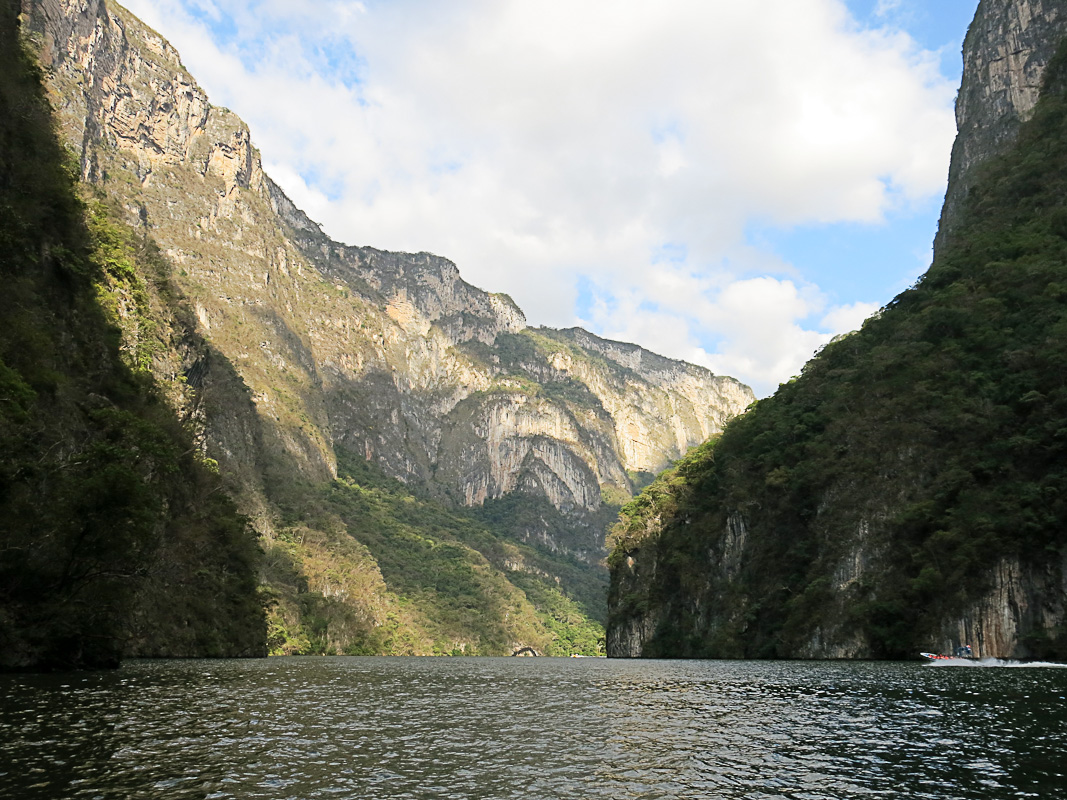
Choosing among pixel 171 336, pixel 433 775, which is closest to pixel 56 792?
pixel 433 775

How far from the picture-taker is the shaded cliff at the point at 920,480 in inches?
2429

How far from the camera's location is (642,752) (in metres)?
21.7

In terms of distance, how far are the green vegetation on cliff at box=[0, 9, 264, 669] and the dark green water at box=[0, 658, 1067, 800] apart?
4.19m

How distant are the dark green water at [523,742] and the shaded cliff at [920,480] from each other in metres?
26.3

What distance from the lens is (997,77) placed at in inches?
5399

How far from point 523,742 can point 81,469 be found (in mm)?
26699

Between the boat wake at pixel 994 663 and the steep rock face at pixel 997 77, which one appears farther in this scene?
the steep rock face at pixel 997 77

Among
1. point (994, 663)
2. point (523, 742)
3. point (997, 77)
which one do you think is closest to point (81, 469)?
point (523, 742)

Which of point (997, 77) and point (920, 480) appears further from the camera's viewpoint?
point (997, 77)

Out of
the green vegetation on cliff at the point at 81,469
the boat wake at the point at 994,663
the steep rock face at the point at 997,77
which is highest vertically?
the steep rock face at the point at 997,77

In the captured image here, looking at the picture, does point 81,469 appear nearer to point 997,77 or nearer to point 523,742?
point 523,742

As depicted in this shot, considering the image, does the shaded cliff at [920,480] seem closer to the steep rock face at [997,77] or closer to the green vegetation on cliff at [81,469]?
the steep rock face at [997,77]

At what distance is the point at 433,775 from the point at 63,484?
88.5ft

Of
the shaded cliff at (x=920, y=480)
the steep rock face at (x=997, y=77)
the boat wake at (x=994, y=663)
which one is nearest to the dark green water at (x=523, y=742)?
the boat wake at (x=994, y=663)
